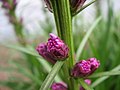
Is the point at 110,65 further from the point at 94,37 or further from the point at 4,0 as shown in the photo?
the point at 4,0

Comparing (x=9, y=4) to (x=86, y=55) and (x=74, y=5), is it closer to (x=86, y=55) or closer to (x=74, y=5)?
(x=86, y=55)

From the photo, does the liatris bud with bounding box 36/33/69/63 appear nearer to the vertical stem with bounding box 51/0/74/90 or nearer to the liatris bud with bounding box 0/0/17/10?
the vertical stem with bounding box 51/0/74/90

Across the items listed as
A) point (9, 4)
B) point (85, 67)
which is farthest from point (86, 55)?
point (85, 67)

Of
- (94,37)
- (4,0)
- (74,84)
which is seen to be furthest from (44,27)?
(74,84)

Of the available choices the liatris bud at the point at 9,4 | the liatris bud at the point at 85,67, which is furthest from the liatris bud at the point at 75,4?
the liatris bud at the point at 9,4

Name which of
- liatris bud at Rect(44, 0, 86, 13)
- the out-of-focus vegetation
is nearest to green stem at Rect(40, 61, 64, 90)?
liatris bud at Rect(44, 0, 86, 13)

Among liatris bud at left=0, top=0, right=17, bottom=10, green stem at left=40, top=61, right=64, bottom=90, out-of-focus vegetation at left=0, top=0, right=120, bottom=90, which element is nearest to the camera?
green stem at left=40, top=61, right=64, bottom=90
